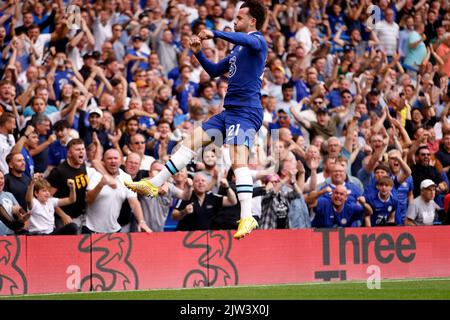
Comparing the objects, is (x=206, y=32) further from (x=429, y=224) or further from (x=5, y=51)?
(x=5, y=51)

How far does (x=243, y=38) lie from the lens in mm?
10453

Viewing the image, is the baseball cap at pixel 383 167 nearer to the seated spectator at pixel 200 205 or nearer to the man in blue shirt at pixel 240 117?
the seated spectator at pixel 200 205

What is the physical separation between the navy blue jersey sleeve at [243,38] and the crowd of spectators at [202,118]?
388 centimetres

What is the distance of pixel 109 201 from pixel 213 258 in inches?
68.2

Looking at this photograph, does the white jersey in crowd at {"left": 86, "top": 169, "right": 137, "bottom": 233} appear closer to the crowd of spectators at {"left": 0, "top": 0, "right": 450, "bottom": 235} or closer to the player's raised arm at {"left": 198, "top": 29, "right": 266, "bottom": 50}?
the crowd of spectators at {"left": 0, "top": 0, "right": 450, "bottom": 235}


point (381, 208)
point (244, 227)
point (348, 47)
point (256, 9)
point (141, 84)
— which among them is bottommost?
point (244, 227)

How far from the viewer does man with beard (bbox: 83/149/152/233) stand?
13883mm

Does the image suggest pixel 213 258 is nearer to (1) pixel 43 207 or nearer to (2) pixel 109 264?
(2) pixel 109 264

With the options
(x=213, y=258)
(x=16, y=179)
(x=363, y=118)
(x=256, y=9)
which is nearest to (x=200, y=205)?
(x=213, y=258)

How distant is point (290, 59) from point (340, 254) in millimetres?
7555

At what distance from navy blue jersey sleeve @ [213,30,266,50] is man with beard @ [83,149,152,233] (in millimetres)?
3818

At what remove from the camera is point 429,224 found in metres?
16.5

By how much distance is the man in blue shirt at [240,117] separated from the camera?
10992mm

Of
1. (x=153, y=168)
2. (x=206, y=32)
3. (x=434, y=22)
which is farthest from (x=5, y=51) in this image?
(x=434, y=22)
